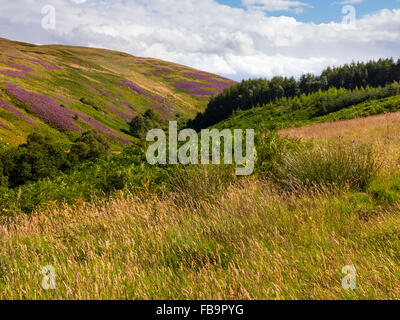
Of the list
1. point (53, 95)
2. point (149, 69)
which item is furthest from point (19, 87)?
point (149, 69)

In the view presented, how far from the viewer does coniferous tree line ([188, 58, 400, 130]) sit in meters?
62.1

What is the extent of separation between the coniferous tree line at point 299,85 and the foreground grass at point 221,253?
163ft

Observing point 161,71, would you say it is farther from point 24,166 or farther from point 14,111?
point 24,166

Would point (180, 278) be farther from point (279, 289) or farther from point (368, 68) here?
point (368, 68)

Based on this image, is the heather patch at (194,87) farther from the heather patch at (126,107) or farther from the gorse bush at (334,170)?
the gorse bush at (334,170)

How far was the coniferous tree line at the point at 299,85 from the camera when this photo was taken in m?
62.1

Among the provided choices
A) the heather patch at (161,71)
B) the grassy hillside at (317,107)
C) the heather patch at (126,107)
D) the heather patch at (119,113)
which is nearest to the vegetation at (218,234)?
the grassy hillside at (317,107)

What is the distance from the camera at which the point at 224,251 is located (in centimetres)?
296

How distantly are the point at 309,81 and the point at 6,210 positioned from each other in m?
72.6

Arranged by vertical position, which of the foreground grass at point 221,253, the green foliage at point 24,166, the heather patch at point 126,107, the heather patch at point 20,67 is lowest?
the green foliage at point 24,166

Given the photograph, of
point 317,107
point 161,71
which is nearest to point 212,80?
point 161,71

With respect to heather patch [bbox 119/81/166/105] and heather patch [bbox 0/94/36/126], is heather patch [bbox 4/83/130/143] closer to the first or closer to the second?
heather patch [bbox 0/94/36/126]

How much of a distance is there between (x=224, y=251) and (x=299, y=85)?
74.9m

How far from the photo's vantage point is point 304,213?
3438mm
